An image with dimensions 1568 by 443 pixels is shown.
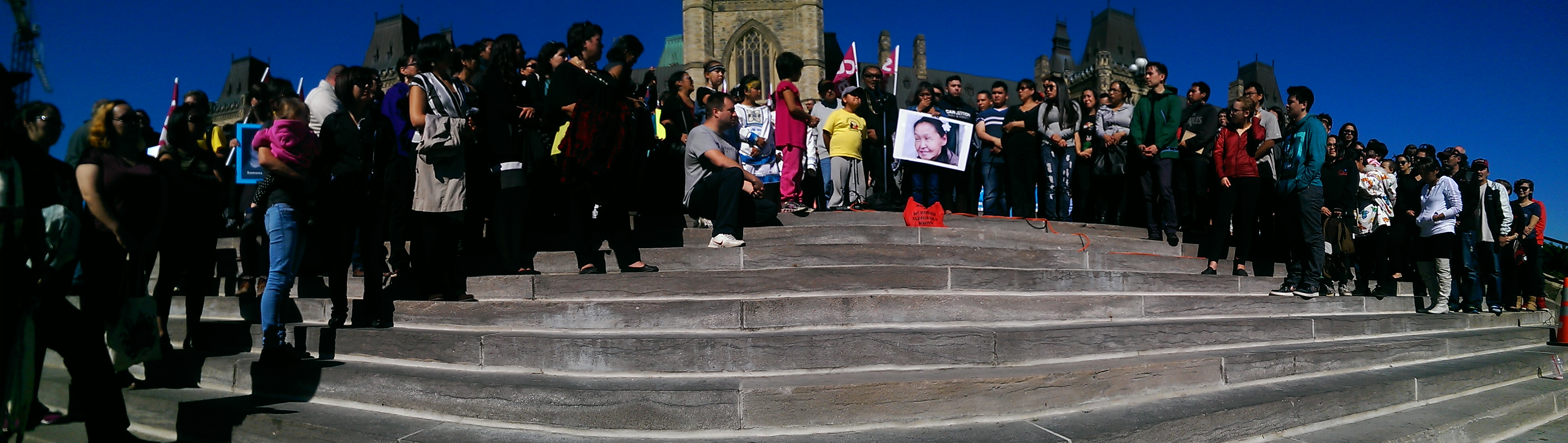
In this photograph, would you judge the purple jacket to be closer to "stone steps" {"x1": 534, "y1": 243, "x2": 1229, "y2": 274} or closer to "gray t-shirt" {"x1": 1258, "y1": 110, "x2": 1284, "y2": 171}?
"stone steps" {"x1": 534, "y1": 243, "x2": 1229, "y2": 274}

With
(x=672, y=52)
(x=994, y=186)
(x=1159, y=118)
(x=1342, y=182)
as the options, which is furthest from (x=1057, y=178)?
(x=672, y=52)

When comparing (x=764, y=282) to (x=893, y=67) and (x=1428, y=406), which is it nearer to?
(x=1428, y=406)

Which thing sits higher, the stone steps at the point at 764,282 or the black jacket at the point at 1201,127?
the black jacket at the point at 1201,127

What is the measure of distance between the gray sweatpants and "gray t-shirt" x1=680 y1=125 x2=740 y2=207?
1.88 meters

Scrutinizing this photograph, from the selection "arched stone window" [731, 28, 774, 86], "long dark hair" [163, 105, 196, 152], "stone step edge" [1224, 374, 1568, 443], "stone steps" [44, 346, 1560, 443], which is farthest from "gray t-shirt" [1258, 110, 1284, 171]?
"arched stone window" [731, 28, 774, 86]

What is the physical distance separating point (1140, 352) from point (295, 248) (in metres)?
4.46

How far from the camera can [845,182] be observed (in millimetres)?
7340

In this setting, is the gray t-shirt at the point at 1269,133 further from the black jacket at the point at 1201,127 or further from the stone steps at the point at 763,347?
the stone steps at the point at 763,347

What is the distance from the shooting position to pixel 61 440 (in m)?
3.34

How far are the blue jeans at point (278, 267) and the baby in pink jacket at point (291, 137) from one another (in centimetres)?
25

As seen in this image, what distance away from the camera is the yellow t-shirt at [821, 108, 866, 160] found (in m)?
7.26

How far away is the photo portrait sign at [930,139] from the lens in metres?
7.90

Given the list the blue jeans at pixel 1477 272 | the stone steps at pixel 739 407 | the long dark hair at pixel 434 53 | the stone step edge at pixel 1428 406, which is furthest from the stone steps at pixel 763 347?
the blue jeans at pixel 1477 272

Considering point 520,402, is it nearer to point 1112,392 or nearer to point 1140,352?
point 1112,392
